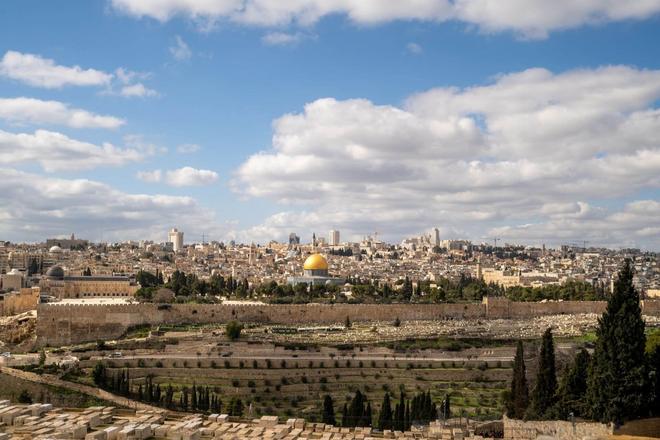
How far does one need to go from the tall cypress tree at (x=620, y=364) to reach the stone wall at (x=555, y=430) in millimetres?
306

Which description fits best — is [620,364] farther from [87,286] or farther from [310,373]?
[87,286]

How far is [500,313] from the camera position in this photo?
183 feet

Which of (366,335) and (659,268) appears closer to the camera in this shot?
(366,335)

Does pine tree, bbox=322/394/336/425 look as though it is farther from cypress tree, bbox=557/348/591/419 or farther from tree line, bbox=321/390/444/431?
cypress tree, bbox=557/348/591/419

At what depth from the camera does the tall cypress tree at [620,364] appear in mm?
20312

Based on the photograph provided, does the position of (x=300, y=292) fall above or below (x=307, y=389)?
above

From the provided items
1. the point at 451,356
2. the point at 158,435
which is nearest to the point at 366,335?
the point at 451,356

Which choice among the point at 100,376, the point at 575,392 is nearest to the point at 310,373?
the point at 100,376

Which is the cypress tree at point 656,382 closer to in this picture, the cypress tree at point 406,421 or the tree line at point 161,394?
the cypress tree at point 406,421

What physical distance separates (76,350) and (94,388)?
30.7 feet

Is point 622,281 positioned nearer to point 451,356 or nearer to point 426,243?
point 451,356

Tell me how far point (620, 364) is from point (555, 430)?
2.57 meters

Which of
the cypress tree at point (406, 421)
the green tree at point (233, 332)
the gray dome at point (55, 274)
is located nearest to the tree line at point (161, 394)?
the cypress tree at point (406, 421)

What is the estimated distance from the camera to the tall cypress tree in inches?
800
